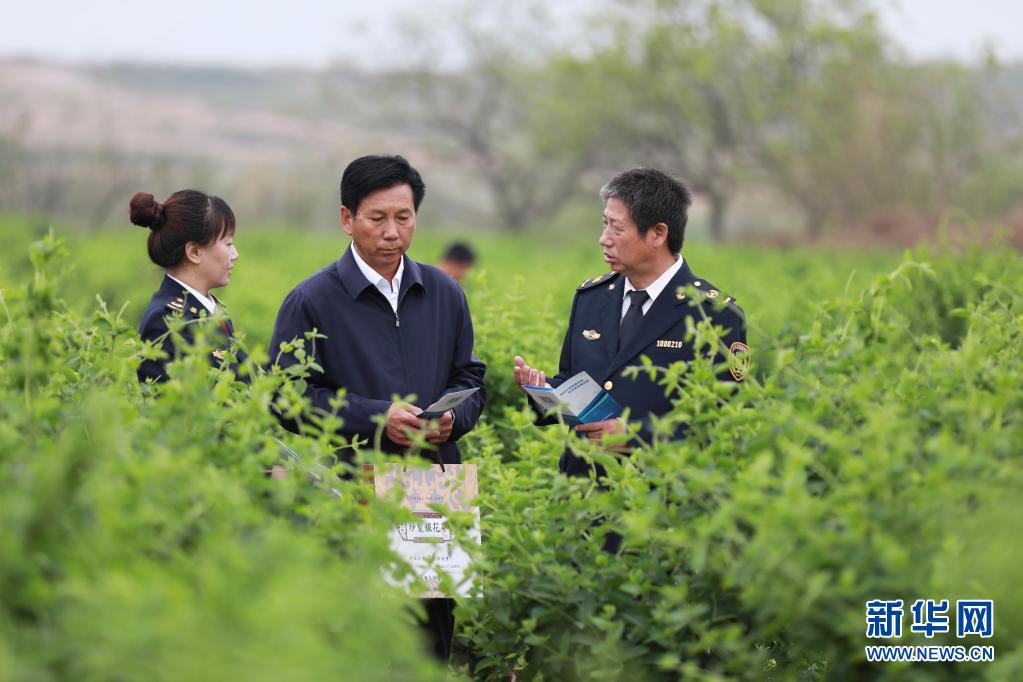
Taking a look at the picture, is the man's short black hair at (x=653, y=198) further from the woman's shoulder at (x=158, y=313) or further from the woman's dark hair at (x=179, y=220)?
the woman's shoulder at (x=158, y=313)

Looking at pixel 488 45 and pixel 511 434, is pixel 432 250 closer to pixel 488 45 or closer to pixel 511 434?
pixel 511 434

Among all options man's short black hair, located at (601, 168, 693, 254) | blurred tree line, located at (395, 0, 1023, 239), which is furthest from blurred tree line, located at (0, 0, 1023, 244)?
man's short black hair, located at (601, 168, 693, 254)

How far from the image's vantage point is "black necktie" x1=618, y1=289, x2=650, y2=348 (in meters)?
5.41

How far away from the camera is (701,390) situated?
4289 millimetres

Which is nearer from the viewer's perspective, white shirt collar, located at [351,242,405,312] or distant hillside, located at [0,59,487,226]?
white shirt collar, located at [351,242,405,312]

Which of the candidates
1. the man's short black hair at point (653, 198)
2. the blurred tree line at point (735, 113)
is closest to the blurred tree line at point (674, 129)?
the blurred tree line at point (735, 113)

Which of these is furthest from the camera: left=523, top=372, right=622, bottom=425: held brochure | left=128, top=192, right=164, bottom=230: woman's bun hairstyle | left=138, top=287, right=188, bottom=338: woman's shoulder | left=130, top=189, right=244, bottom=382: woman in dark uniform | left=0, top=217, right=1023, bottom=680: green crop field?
left=128, top=192, right=164, bottom=230: woman's bun hairstyle

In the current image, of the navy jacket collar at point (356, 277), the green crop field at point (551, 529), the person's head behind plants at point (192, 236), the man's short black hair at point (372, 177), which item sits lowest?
the green crop field at point (551, 529)

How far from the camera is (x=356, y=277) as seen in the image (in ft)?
17.2

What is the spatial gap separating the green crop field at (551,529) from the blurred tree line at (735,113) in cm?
2508

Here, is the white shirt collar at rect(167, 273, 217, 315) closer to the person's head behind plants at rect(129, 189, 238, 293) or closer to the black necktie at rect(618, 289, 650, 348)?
the person's head behind plants at rect(129, 189, 238, 293)

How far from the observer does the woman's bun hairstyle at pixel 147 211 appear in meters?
5.66

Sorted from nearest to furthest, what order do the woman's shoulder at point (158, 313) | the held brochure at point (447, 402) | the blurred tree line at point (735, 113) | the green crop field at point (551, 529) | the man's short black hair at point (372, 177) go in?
the green crop field at point (551, 529), the held brochure at point (447, 402), the man's short black hair at point (372, 177), the woman's shoulder at point (158, 313), the blurred tree line at point (735, 113)

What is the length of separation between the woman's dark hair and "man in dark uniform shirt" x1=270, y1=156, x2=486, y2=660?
1.79 feet
